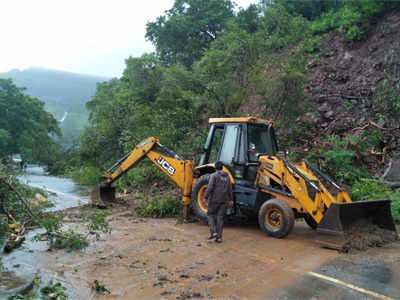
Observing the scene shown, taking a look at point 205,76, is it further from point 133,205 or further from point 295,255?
point 295,255

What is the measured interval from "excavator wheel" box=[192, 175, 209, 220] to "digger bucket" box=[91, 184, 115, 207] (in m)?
3.19

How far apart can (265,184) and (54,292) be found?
15.2ft

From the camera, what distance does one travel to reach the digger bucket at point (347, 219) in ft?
20.8

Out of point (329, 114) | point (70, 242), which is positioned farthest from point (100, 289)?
point (329, 114)

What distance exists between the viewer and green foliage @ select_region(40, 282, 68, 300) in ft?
14.2

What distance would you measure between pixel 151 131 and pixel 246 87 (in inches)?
200

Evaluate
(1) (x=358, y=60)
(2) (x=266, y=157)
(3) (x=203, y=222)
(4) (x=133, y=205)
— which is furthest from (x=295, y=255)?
(1) (x=358, y=60)

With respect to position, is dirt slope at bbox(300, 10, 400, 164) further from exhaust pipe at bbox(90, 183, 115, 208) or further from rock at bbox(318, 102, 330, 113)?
exhaust pipe at bbox(90, 183, 115, 208)

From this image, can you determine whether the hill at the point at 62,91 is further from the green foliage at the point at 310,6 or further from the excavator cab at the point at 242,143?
the excavator cab at the point at 242,143

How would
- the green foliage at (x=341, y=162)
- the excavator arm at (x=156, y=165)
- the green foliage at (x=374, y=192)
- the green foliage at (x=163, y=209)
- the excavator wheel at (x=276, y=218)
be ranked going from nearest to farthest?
the excavator wheel at (x=276, y=218), the excavator arm at (x=156, y=165), the green foliage at (x=374, y=192), the green foliage at (x=163, y=209), the green foliage at (x=341, y=162)

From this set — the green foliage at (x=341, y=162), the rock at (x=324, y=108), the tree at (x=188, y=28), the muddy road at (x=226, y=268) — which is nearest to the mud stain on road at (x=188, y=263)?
the muddy road at (x=226, y=268)

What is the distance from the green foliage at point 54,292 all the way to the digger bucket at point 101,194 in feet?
19.4

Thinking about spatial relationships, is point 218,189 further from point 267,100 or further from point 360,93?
point 360,93

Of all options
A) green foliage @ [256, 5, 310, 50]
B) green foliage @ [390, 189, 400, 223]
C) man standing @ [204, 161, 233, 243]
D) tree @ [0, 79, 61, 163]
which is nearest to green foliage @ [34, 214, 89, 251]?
man standing @ [204, 161, 233, 243]
